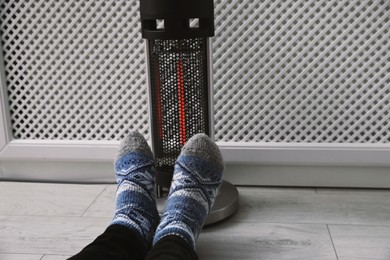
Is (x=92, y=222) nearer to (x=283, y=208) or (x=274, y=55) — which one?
(x=283, y=208)

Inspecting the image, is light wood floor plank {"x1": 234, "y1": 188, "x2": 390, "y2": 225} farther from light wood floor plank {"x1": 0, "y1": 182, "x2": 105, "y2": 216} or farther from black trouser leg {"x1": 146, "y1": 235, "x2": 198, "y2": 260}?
light wood floor plank {"x1": 0, "y1": 182, "x2": 105, "y2": 216}

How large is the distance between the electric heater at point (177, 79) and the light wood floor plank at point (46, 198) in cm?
26

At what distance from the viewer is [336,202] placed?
4.36 feet

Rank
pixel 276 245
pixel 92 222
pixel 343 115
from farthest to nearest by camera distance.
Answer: pixel 343 115 < pixel 92 222 < pixel 276 245

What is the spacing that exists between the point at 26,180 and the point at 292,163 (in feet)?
2.75

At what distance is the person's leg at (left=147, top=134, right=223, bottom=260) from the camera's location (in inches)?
39.0

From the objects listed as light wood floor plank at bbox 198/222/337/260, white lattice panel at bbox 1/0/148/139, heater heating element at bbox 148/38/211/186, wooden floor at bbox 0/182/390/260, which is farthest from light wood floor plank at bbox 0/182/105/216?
light wood floor plank at bbox 198/222/337/260

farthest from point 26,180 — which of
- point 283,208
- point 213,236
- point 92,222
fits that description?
point 283,208

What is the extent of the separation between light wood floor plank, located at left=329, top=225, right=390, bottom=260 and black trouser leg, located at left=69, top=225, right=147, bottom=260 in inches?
17.5

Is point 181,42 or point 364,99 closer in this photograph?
point 181,42

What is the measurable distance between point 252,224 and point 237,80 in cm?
41

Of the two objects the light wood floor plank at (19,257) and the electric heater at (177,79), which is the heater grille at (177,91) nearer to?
the electric heater at (177,79)

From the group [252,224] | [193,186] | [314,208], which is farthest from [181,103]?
[314,208]

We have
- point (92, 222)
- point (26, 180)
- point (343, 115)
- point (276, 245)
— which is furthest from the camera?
point (26, 180)
